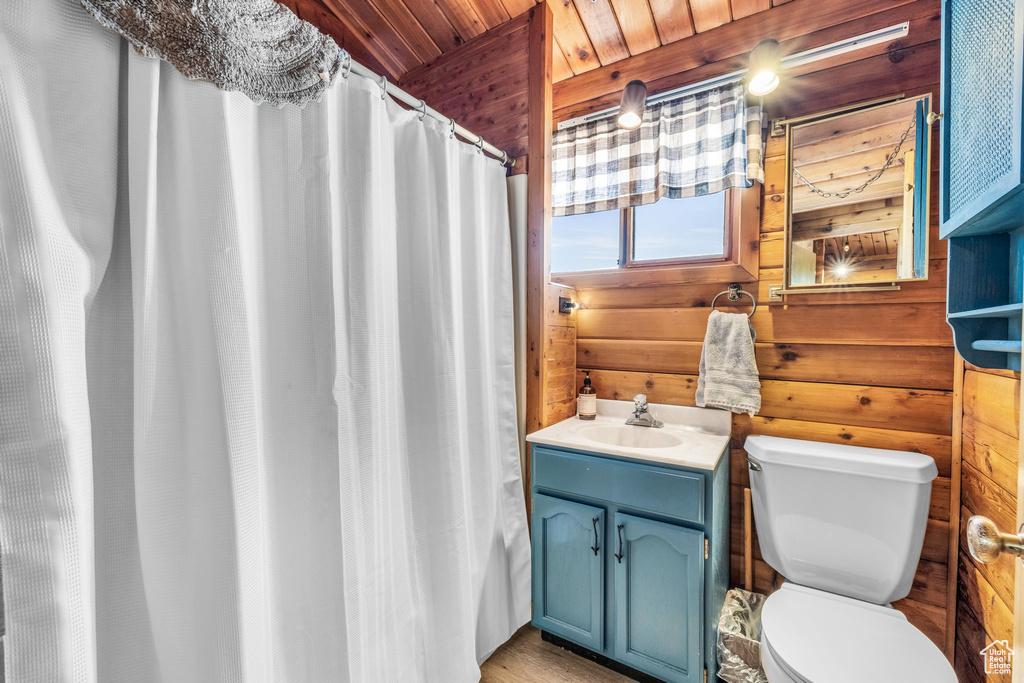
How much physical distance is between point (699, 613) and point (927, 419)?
100cm

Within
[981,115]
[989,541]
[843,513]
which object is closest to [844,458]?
[843,513]

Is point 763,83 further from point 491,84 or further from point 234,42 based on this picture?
point 234,42

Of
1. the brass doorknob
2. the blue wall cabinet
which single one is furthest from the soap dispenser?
the brass doorknob

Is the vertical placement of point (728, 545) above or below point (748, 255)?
below

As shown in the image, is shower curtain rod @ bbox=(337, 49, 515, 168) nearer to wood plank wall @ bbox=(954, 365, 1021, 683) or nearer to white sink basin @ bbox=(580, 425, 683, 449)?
white sink basin @ bbox=(580, 425, 683, 449)

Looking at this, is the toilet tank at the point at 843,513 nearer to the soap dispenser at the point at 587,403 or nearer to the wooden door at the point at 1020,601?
the soap dispenser at the point at 587,403

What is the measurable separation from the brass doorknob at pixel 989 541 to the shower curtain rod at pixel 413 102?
4.59ft

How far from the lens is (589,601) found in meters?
1.44

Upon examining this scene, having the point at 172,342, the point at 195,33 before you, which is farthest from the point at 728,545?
the point at 195,33

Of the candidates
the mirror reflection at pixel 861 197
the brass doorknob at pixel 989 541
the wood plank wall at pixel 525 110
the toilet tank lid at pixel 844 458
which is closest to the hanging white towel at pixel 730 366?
the toilet tank lid at pixel 844 458

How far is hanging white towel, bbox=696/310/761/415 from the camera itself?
1.53 m

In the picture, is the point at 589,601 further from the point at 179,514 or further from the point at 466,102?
the point at 466,102

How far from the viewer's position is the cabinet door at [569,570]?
142 centimetres

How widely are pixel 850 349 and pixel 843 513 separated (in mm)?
581
